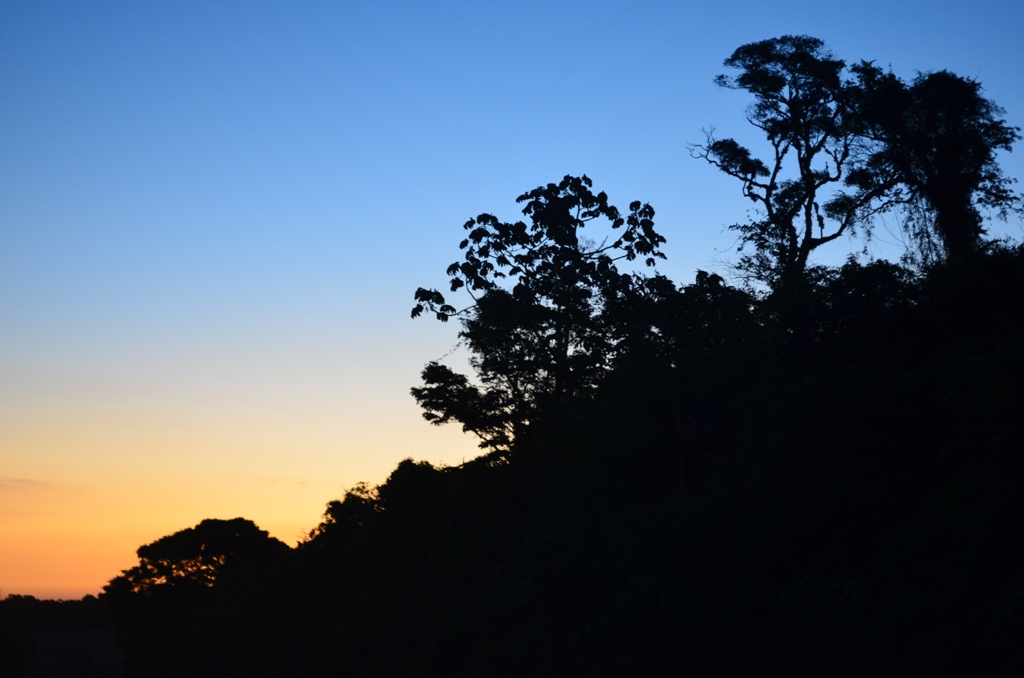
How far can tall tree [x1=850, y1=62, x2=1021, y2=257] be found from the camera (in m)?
32.1

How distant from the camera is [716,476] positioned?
22.8 meters

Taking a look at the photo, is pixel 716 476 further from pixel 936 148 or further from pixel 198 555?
pixel 198 555

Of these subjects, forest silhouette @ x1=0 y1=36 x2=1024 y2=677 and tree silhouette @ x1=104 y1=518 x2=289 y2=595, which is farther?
tree silhouette @ x1=104 y1=518 x2=289 y2=595

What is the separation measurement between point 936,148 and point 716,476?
1680 cm

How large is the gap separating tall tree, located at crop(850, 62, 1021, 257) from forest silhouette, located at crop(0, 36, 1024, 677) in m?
0.08

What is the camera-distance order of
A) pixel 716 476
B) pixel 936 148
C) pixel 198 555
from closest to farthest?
pixel 716 476 < pixel 936 148 < pixel 198 555

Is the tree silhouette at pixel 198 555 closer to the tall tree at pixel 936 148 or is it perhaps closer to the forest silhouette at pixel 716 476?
the forest silhouette at pixel 716 476

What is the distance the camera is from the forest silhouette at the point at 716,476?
17.4 m

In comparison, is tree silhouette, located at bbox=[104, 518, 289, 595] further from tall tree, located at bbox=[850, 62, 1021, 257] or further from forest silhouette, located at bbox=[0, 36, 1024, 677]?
tall tree, located at bbox=[850, 62, 1021, 257]

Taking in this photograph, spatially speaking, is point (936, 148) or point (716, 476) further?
point (936, 148)

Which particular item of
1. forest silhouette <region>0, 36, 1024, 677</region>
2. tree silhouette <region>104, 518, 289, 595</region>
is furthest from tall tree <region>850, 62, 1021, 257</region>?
tree silhouette <region>104, 518, 289, 595</region>

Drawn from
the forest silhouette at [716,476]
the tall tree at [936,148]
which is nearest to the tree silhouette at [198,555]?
the forest silhouette at [716,476]

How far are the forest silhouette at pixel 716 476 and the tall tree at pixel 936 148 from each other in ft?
0.26

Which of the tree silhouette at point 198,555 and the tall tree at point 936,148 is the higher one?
the tall tree at point 936,148
